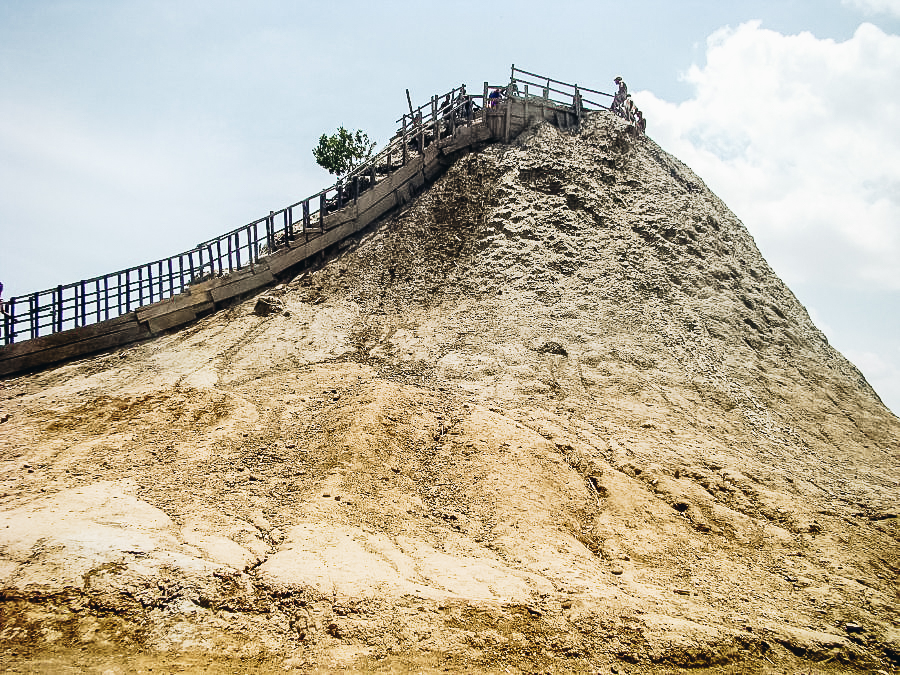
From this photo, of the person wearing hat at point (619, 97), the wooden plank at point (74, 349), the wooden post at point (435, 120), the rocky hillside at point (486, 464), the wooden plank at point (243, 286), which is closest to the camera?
the rocky hillside at point (486, 464)

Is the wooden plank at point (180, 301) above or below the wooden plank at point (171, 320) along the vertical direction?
above

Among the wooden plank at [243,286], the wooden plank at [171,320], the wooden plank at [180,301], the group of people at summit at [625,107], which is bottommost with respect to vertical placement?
the wooden plank at [171,320]

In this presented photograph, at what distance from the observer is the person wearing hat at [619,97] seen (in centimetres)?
2236

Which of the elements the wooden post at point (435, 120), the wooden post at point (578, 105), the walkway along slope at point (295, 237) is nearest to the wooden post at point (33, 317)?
the walkway along slope at point (295, 237)

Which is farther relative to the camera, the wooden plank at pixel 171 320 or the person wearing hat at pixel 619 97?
the person wearing hat at pixel 619 97

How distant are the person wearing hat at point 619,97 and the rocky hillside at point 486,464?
177cm

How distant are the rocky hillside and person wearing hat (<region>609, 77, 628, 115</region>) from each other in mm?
1766

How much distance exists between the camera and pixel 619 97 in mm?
22453

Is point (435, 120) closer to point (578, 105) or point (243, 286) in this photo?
point (578, 105)

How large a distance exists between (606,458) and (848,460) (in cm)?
580

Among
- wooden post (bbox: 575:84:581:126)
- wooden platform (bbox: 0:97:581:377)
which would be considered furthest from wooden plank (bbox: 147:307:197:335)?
wooden post (bbox: 575:84:581:126)

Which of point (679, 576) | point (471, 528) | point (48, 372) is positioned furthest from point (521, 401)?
point (48, 372)

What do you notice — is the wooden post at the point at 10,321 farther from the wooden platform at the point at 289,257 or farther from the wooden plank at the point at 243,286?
the wooden plank at the point at 243,286

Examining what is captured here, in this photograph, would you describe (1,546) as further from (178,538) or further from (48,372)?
(48,372)
